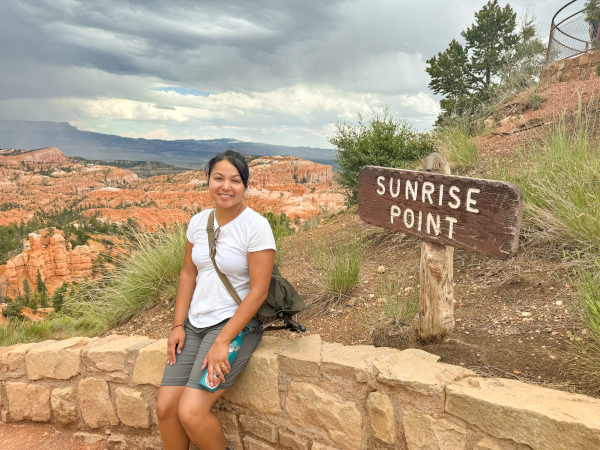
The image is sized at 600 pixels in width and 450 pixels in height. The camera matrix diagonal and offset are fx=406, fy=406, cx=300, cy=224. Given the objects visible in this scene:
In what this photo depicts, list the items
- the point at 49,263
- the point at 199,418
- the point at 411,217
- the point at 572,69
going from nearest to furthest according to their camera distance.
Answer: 1. the point at 199,418
2. the point at 411,217
3. the point at 572,69
4. the point at 49,263

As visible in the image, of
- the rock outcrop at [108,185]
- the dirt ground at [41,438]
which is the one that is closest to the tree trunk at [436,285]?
the dirt ground at [41,438]

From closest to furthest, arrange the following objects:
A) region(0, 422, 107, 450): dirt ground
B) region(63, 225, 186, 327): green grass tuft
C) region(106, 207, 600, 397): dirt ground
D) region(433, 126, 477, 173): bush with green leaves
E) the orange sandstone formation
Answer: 1. region(106, 207, 600, 397): dirt ground
2. region(0, 422, 107, 450): dirt ground
3. region(63, 225, 186, 327): green grass tuft
4. region(433, 126, 477, 173): bush with green leaves
5. the orange sandstone formation

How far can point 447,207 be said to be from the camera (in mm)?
1997

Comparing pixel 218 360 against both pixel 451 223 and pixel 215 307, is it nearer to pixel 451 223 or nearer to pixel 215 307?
pixel 215 307

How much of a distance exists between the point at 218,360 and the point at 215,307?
0.27 m

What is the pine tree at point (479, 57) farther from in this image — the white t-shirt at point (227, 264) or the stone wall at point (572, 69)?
the white t-shirt at point (227, 264)

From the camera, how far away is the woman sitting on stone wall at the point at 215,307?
6.09 feet

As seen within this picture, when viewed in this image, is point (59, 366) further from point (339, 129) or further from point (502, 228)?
point (339, 129)

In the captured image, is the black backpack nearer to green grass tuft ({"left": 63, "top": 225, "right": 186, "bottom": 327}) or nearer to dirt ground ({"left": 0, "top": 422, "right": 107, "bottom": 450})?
dirt ground ({"left": 0, "top": 422, "right": 107, "bottom": 450})

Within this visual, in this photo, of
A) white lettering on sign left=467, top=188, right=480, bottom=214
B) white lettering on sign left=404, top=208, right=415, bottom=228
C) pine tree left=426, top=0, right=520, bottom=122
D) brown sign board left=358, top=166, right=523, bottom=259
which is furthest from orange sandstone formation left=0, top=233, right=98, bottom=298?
white lettering on sign left=467, top=188, right=480, bottom=214

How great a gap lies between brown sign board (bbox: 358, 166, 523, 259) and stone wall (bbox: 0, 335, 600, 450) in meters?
Answer: 0.58

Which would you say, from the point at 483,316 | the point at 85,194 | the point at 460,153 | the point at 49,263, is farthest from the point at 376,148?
the point at 85,194

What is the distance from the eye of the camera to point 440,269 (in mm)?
2197

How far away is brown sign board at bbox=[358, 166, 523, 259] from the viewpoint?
178cm
